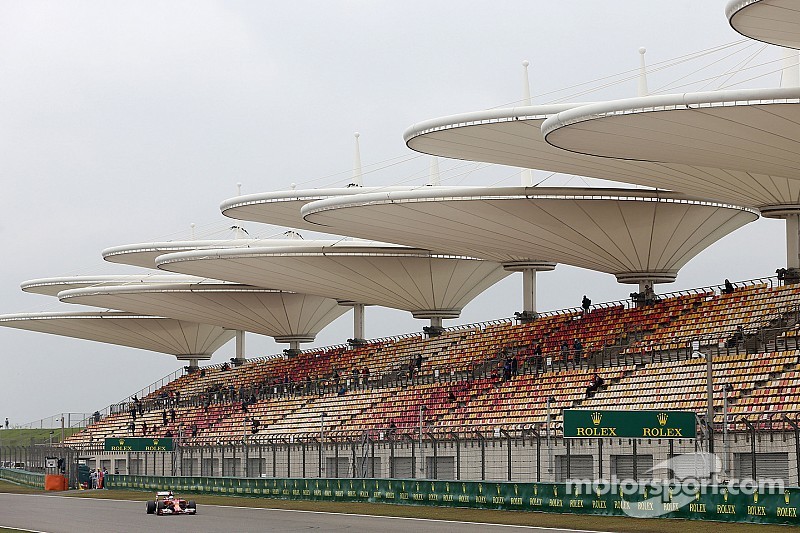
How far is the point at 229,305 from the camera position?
276ft

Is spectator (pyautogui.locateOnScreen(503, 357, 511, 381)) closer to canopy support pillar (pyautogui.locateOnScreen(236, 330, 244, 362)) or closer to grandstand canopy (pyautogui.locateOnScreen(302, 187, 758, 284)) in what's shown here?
grandstand canopy (pyautogui.locateOnScreen(302, 187, 758, 284))

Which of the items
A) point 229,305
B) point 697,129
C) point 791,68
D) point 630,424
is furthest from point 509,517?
point 229,305

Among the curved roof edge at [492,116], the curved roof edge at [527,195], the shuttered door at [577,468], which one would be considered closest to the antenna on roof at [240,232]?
the curved roof edge at [527,195]

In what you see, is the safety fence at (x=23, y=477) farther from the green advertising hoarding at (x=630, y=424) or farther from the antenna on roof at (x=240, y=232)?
the green advertising hoarding at (x=630, y=424)

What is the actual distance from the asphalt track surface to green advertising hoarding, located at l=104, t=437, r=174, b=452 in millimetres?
12320

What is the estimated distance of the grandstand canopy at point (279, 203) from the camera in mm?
60500

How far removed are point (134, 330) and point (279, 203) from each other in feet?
126

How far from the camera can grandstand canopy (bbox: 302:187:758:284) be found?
52.6 m

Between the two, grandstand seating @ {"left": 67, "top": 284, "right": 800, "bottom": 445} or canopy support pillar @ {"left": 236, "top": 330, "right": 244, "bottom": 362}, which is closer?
grandstand seating @ {"left": 67, "top": 284, "right": 800, "bottom": 445}

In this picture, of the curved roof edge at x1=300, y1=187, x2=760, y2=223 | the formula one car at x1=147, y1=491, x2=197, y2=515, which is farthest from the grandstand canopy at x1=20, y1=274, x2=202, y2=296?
the formula one car at x1=147, y1=491, x2=197, y2=515

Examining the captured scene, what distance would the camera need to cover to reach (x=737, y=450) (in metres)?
31.6

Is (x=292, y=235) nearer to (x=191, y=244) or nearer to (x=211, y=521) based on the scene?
(x=191, y=244)

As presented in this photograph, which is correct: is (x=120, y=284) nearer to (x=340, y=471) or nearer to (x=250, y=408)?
(x=250, y=408)

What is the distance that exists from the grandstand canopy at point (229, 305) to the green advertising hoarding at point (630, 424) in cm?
5152
